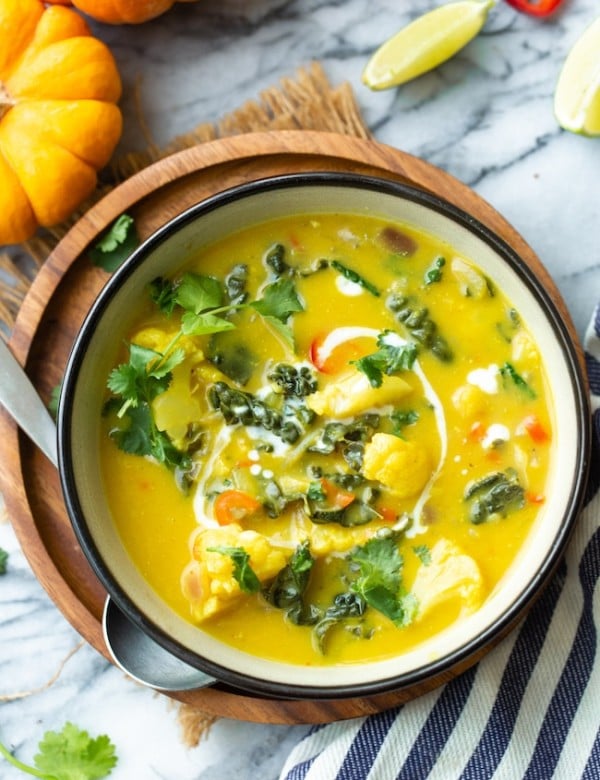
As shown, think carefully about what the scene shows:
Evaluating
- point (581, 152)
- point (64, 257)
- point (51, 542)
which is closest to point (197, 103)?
point (64, 257)

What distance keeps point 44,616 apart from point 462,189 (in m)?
1.97

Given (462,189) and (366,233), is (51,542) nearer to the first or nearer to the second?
(366,233)

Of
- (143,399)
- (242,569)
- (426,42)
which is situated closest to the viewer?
(242,569)

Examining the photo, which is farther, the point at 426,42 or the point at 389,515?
the point at 426,42

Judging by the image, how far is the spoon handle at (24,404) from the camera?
300 cm

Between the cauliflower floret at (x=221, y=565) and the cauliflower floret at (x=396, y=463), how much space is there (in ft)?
1.20

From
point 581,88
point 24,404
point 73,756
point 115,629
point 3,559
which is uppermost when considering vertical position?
point 581,88

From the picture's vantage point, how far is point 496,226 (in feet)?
10.1

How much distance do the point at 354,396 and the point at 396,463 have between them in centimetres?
23

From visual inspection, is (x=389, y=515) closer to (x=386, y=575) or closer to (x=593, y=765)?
(x=386, y=575)

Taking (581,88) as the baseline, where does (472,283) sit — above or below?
below

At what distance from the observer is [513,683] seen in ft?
10.4

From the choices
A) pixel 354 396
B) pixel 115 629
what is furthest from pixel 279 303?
pixel 115 629

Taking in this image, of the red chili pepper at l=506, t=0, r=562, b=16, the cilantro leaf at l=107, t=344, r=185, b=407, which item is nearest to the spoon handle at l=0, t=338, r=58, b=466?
the cilantro leaf at l=107, t=344, r=185, b=407
